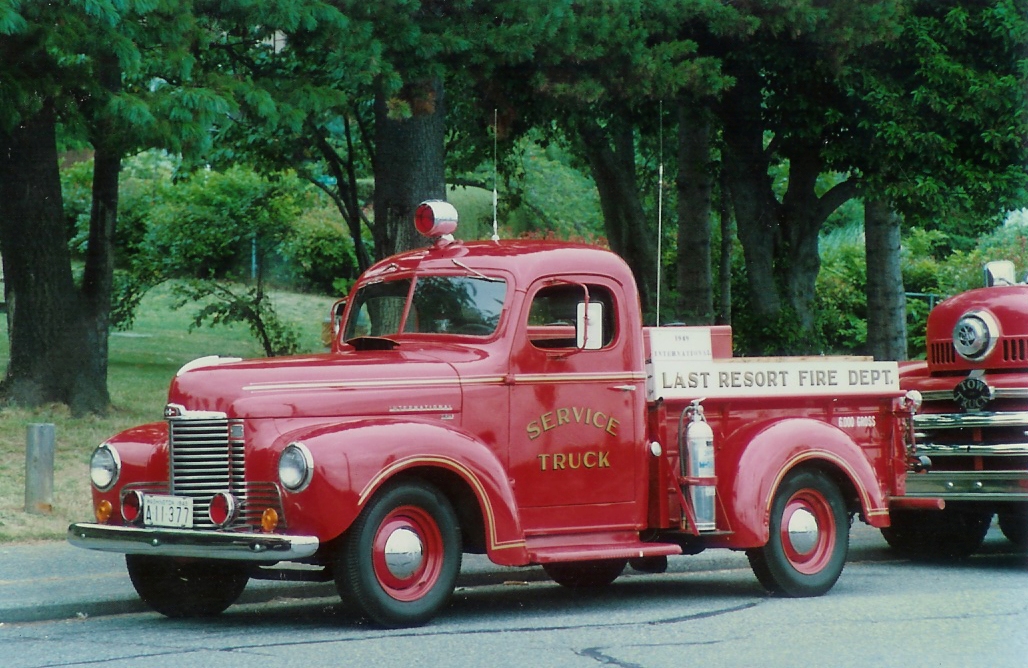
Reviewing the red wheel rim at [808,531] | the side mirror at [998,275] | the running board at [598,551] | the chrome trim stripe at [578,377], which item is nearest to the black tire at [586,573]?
the running board at [598,551]

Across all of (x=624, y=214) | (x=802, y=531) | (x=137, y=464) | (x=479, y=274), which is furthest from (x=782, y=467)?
(x=624, y=214)

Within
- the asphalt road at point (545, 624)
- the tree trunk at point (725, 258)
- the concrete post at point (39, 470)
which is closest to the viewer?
the asphalt road at point (545, 624)

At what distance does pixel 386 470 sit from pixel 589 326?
187 centimetres

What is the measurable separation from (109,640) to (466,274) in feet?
10.2

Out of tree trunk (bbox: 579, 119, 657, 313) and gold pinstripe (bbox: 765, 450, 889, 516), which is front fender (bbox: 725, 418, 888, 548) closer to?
gold pinstripe (bbox: 765, 450, 889, 516)

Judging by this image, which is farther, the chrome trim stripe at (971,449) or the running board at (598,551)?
the chrome trim stripe at (971,449)

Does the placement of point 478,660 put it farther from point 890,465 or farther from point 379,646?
point 890,465

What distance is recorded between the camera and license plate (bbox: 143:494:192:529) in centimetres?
847

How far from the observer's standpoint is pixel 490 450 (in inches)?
353

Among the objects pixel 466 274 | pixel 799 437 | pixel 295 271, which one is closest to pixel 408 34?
pixel 466 274

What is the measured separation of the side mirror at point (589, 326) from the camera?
943 centimetres

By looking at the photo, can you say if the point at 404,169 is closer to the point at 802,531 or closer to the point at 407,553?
the point at 802,531

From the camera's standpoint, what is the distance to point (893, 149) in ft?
55.4

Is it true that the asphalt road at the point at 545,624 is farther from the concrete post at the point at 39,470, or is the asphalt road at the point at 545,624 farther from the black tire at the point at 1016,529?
the black tire at the point at 1016,529
